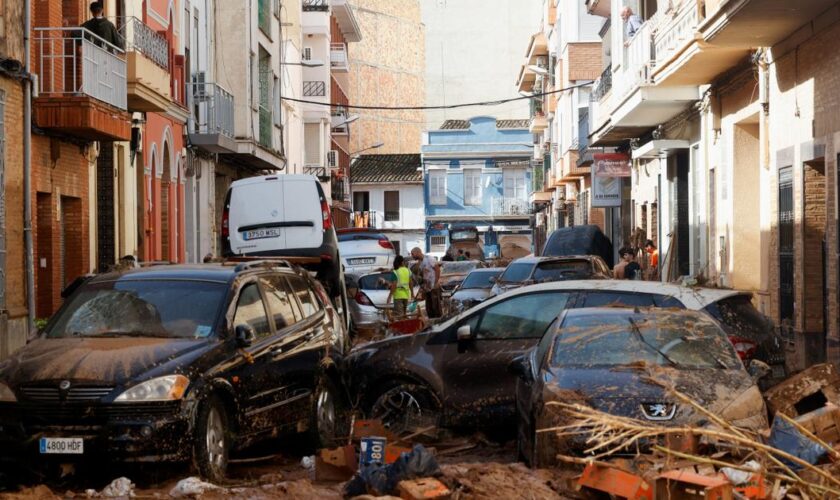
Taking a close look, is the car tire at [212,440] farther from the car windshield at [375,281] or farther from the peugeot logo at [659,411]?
the car windshield at [375,281]

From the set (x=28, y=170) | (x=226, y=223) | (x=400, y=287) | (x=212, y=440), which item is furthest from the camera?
(x=400, y=287)

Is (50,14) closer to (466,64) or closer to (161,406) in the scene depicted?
(161,406)

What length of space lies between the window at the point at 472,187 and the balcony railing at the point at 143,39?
5514 cm

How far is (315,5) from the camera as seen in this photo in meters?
58.3

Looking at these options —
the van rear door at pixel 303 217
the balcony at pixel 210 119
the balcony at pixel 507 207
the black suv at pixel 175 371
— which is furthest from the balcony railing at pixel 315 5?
the black suv at pixel 175 371

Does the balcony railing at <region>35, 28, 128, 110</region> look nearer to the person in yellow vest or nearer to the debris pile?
the person in yellow vest

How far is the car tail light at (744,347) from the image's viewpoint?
11.7 meters

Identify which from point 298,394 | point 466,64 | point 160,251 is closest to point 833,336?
point 298,394

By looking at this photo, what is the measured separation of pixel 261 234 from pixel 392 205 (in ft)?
201

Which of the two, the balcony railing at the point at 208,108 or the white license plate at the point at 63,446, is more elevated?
the balcony railing at the point at 208,108

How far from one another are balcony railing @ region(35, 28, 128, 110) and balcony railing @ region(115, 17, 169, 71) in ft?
4.61

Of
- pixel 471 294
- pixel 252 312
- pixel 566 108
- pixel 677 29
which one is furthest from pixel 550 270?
pixel 566 108

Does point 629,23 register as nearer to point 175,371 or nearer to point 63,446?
point 175,371

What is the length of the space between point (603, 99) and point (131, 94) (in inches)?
549
